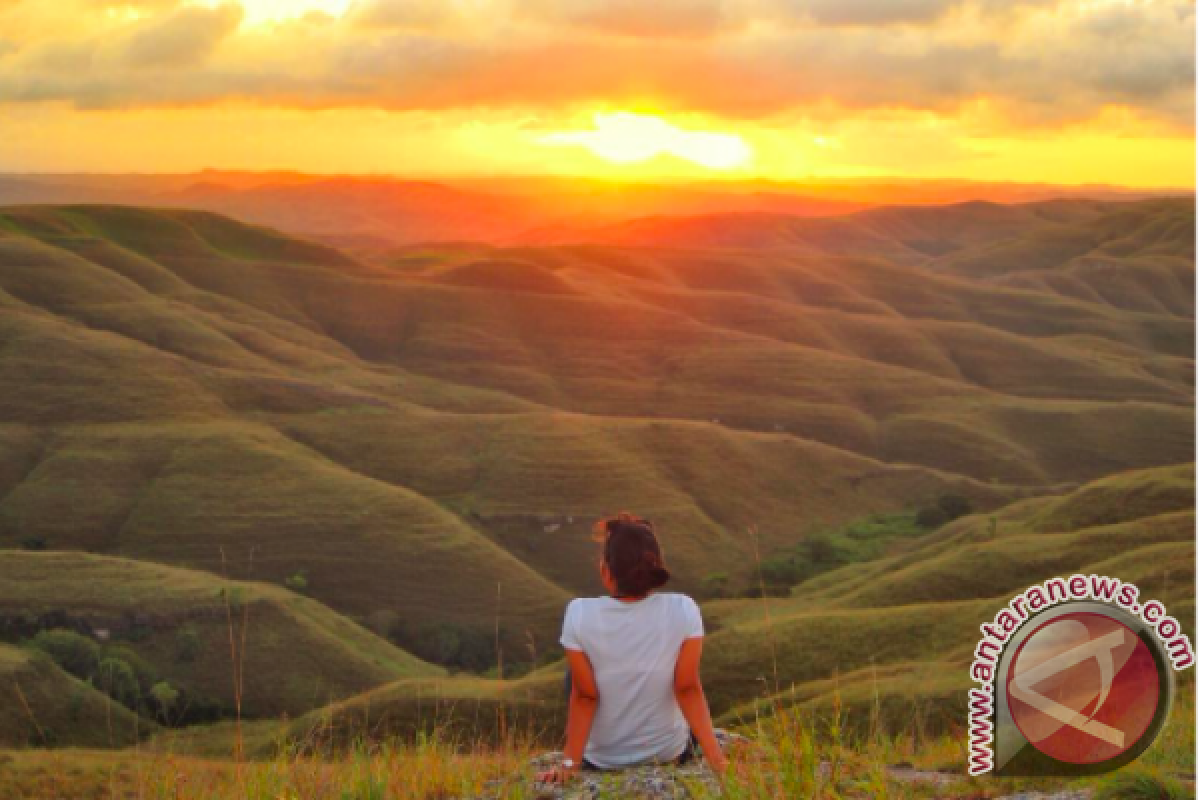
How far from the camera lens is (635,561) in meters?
8.86

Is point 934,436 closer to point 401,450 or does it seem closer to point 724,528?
point 724,528

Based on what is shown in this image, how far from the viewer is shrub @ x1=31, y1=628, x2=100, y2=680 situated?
75188 millimetres

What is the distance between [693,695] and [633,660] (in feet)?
1.79

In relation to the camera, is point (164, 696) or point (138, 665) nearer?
point (164, 696)

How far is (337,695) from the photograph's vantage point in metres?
71.9

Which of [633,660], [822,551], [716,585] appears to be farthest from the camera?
[822,551]

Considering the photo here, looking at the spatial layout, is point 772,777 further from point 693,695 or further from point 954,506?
point 954,506

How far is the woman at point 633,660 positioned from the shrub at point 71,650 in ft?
244

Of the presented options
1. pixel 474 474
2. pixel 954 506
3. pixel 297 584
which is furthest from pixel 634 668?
pixel 954 506

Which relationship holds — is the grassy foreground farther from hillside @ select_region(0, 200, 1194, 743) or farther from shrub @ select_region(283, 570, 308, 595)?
shrub @ select_region(283, 570, 308, 595)

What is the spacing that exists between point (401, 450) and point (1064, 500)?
74.5 meters

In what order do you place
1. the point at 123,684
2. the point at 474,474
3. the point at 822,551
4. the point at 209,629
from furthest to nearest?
the point at 474,474 < the point at 822,551 < the point at 209,629 < the point at 123,684

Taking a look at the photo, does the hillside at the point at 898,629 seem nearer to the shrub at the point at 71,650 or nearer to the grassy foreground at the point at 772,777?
the grassy foreground at the point at 772,777

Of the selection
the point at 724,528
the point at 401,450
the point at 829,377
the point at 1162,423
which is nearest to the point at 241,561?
the point at 401,450
